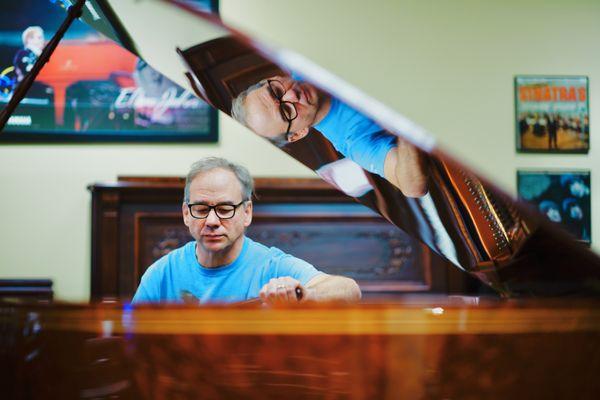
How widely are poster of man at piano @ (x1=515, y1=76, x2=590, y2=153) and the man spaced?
1.94 meters

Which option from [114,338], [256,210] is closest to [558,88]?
[256,210]

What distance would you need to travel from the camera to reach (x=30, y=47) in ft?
9.22

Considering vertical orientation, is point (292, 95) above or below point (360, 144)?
above

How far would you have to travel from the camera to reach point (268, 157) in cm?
289

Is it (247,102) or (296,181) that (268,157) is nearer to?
(296,181)

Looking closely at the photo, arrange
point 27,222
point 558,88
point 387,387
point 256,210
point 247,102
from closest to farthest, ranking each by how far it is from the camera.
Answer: point 387,387 < point 247,102 < point 256,210 < point 27,222 < point 558,88

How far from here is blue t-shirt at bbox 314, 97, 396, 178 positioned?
1113mm

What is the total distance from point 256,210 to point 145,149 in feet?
2.49

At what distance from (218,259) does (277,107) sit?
1.75ft

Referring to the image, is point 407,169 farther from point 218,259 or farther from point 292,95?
point 218,259

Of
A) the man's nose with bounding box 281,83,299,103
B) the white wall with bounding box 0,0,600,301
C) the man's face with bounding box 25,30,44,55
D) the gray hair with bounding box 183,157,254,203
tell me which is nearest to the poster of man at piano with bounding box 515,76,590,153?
the white wall with bounding box 0,0,600,301

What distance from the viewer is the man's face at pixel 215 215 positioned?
1.56 metres

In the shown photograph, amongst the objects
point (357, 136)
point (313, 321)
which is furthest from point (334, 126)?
point (313, 321)

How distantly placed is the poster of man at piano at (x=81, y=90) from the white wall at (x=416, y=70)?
0.29ft
